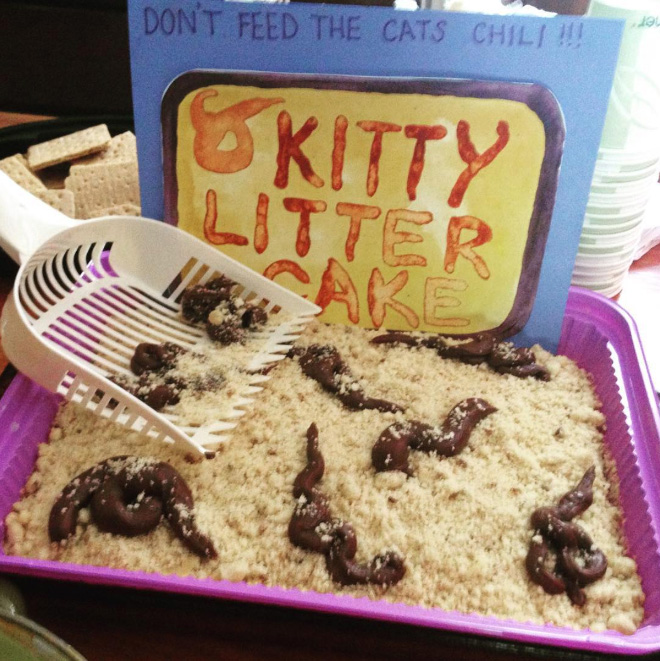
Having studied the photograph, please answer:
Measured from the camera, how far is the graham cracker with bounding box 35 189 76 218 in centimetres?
105

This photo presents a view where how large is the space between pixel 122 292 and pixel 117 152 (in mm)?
451

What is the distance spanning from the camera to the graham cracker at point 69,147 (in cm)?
116

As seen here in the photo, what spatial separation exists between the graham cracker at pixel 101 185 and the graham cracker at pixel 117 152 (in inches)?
2.2

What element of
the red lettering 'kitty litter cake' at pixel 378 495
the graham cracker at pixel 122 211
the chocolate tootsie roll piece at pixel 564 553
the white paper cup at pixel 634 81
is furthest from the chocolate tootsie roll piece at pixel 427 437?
the graham cracker at pixel 122 211

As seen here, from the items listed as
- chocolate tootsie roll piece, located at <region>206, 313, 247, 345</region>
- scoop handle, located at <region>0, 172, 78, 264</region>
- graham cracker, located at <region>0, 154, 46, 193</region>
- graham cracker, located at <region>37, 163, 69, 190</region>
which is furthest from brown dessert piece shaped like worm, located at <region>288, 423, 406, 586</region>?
graham cracker, located at <region>37, 163, 69, 190</region>

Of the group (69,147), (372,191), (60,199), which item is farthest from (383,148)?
(69,147)

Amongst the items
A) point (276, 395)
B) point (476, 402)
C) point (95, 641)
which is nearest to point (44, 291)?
point (276, 395)

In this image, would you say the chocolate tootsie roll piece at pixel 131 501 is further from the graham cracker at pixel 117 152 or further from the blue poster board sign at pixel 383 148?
→ the graham cracker at pixel 117 152

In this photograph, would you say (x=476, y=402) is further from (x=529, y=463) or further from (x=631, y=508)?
(x=631, y=508)

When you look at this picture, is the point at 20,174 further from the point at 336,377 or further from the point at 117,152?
the point at 336,377

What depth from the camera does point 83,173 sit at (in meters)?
1.12

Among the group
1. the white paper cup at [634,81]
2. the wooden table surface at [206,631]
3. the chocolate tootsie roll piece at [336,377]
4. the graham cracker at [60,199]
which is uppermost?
the white paper cup at [634,81]

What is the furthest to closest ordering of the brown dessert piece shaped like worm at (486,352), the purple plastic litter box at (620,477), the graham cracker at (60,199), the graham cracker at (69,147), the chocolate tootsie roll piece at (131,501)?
the graham cracker at (69,147), the graham cracker at (60,199), the brown dessert piece shaped like worm at (486,352), the chocolate tootsie roll piece at (131,501), the purple plastic litter box at (620,477)

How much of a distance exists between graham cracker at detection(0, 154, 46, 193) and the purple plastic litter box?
43cm
